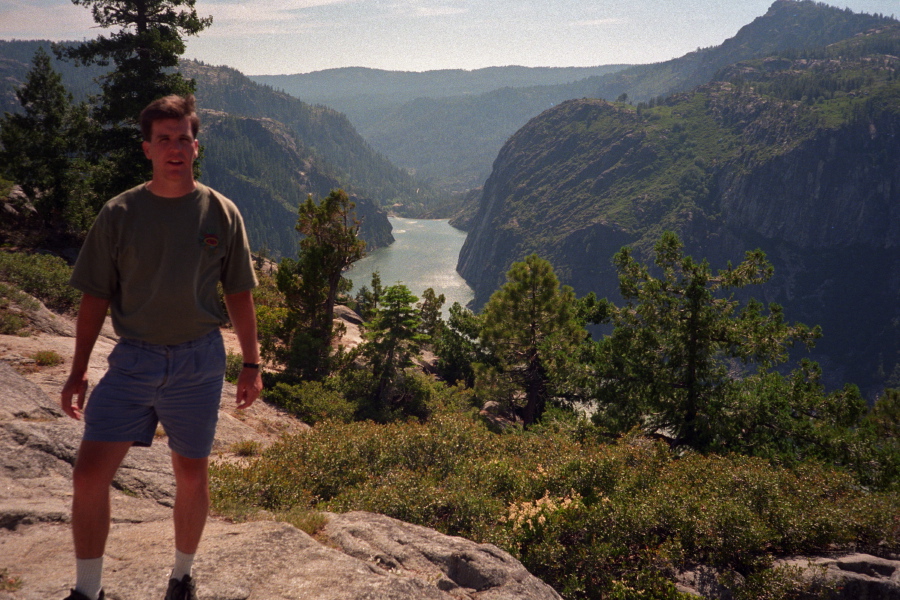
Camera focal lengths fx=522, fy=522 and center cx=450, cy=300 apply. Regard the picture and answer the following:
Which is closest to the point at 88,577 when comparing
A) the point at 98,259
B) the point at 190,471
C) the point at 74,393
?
the point at 190,471

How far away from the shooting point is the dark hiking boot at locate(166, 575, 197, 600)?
341 centimetres

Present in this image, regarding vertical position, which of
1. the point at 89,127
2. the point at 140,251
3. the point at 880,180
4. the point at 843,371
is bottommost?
the point at 843,371

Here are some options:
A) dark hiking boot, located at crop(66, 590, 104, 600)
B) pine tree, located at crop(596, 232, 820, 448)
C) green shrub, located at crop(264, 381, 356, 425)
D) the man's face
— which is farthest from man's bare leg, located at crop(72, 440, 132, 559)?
pine tree, located at crop(596, 232, 820, 448)

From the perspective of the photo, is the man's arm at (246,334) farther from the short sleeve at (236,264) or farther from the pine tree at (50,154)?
the pine tree at (50,154)

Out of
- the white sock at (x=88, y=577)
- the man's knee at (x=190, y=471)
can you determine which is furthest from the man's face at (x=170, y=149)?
the white sock at (x=88, y=577)

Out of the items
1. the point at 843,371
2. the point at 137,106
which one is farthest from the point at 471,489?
the point at 843,371

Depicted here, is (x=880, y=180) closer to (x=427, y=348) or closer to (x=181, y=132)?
(x=427, y=348)

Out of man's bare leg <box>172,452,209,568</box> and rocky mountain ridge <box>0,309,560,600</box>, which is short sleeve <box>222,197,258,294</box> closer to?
man's bare leg <box>172,452,209,568</box>

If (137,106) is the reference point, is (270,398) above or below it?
below

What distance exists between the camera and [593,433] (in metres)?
17.3

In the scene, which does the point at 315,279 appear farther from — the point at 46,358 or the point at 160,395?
the point at 160,395

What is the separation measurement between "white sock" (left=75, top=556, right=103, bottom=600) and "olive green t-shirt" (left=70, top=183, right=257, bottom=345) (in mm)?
1367

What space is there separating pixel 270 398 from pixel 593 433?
1086 cm

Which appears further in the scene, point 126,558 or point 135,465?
point 135,465
